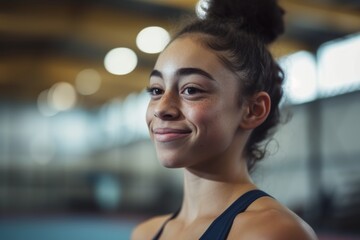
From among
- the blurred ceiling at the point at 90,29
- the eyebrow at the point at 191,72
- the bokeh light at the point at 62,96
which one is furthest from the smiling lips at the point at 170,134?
the bokeh light at the point at 62,96

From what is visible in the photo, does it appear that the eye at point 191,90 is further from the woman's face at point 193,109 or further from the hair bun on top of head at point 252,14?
the hair bun on top of head at point 252,14

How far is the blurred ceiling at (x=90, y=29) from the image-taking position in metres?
5.90

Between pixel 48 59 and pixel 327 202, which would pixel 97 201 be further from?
pixel 327 202

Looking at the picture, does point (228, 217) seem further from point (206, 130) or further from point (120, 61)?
point (120, 61)

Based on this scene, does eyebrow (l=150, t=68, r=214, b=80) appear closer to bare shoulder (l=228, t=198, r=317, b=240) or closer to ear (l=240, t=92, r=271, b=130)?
ear (l=240, t=92, r=271, b=130)

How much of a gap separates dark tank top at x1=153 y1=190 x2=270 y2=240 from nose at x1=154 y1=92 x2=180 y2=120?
212 millimetres

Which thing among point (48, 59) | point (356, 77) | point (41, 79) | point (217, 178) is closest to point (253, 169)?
point (217, 178)

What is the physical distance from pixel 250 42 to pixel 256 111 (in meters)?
0.16

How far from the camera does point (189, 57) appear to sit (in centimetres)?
114

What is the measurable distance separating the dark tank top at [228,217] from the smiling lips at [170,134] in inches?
6.8

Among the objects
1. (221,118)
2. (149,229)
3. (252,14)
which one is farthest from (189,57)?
(149,229)

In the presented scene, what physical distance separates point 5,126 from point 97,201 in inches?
95.5

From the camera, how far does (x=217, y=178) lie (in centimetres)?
118

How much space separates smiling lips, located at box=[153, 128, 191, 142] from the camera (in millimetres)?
1088
